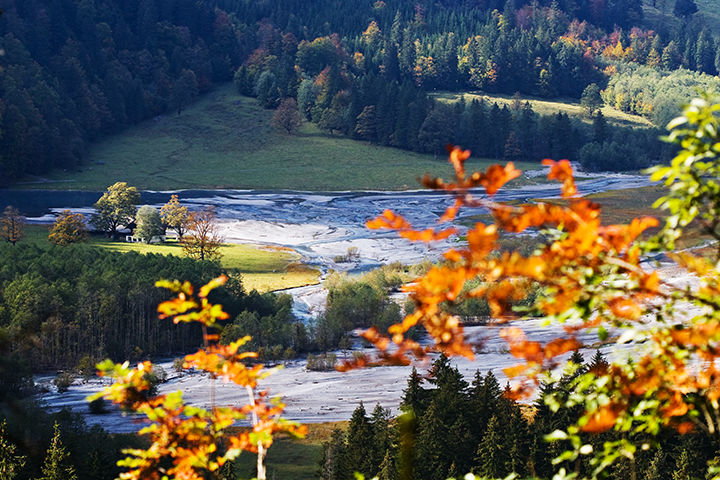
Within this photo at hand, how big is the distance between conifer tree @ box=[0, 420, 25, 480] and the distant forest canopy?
220 feet

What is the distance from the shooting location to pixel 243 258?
157 feet

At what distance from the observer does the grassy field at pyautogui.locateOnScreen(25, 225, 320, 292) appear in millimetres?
42906

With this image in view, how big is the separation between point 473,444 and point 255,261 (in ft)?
93.0

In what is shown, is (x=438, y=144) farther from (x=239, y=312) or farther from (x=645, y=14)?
(x=645, y=14)

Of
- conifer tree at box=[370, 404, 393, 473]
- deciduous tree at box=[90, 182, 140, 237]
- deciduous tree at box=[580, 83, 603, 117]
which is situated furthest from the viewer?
deciduous tree at box=[580, 83, 603, 117]

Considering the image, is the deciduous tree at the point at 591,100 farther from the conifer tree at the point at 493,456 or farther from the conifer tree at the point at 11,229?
the conifer tree at the point at 493,456

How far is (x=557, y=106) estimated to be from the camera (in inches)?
4621

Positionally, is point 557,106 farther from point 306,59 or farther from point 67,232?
point 67,232

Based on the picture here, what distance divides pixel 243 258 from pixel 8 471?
32.6m

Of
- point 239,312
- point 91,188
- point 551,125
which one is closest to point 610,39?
point 551,125

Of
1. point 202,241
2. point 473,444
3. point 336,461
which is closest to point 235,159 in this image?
point 202,241

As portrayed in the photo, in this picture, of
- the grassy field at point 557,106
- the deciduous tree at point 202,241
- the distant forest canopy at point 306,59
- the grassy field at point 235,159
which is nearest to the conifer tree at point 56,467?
the deciduous tree at point 202,241

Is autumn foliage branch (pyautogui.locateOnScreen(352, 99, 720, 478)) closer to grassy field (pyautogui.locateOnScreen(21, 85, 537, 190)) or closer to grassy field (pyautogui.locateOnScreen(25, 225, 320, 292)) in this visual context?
grassy field (pyautogui.locateOnScreen(25, 225, 320, 292))

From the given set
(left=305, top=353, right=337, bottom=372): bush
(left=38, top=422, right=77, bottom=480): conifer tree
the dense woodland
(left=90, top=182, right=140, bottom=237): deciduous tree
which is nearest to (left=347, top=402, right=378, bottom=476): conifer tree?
(left=38, top=422, right=77, bottom=480): conifer tree
